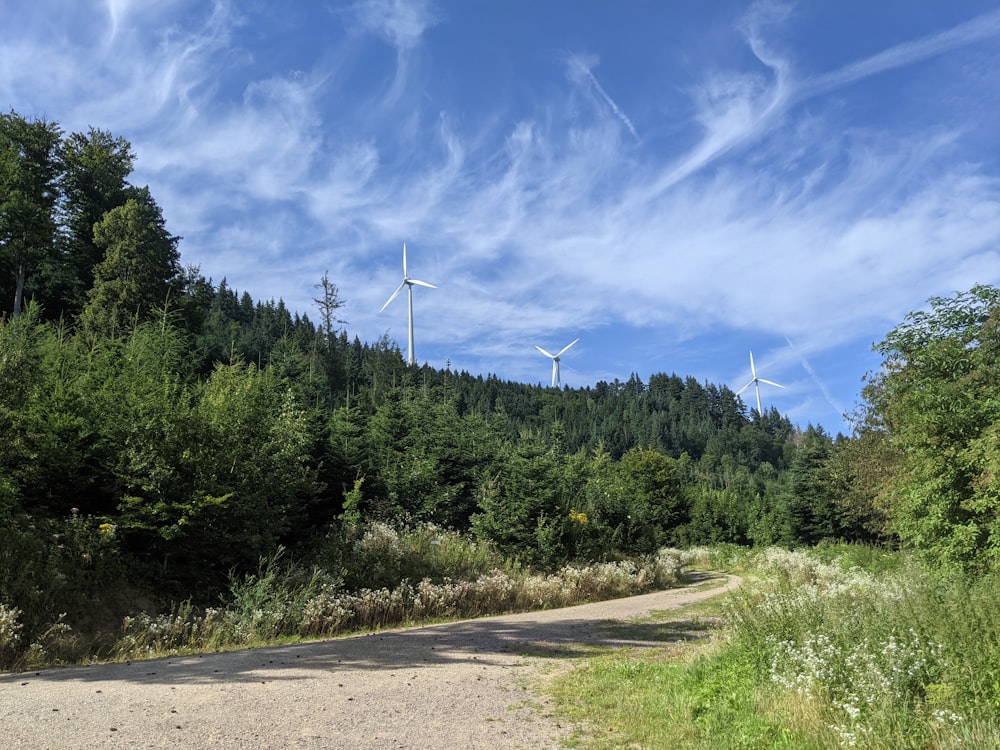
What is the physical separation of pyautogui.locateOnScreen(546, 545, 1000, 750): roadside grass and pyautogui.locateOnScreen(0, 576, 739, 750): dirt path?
927 millimetres

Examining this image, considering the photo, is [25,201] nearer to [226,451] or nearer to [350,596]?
[226,451]

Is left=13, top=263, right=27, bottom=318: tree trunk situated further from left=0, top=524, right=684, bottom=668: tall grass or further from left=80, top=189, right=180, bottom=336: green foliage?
left=0, top=524, right=684, bottom=668: tall grass

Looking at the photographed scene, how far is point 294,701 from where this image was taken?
632 centimetres

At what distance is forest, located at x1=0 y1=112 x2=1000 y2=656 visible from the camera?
12055 mm

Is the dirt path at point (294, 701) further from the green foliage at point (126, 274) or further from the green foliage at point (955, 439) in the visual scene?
the green foliage at point (126, 274)

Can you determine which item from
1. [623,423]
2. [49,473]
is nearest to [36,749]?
[49,473]

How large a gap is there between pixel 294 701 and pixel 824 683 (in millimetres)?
5226

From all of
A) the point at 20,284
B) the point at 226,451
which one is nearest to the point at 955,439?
the point at 226,451

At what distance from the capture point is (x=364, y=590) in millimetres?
12773

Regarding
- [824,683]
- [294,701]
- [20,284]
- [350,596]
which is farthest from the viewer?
[20,284]

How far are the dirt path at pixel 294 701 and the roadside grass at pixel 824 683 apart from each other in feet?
3.04

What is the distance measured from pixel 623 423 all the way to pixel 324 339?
88943mm

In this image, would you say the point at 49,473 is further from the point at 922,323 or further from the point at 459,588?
the point at 922,323

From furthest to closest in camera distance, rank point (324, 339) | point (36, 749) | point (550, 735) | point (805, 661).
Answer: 1. point (324, 339)
2. point (805, 661)
3. point (550, 735)
4. point (36, 749)
